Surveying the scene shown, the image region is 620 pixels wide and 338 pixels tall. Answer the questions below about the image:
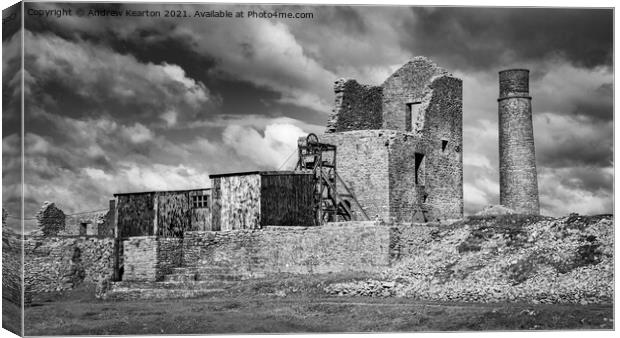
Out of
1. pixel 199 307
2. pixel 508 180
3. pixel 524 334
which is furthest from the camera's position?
pixel 508 180

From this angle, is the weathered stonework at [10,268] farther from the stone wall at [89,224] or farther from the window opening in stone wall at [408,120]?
the stone wall at [89,224]

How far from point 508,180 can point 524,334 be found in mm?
18828

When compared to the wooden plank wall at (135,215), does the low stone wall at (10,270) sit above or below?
below

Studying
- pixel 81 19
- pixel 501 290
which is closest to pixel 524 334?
pixel 501 290

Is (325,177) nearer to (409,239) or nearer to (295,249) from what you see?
(295,249)

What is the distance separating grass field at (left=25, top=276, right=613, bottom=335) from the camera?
24.8 metres

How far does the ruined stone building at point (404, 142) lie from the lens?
1521 inches

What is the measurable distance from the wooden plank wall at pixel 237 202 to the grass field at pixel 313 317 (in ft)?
24.1

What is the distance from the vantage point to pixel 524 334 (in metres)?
24.3

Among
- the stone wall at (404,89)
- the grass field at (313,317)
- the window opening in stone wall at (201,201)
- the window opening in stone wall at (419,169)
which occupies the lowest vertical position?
the grass field at (313,317)

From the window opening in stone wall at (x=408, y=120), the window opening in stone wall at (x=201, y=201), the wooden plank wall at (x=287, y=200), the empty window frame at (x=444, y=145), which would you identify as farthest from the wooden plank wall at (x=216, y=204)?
the empty window frame at (x=444, y=145)

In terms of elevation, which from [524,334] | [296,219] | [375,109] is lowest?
[524,334]

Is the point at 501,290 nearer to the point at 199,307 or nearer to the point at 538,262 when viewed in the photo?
the point at 538,262

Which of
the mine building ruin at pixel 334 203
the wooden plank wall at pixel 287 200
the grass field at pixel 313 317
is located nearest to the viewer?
the grass field at pixel 313 317
